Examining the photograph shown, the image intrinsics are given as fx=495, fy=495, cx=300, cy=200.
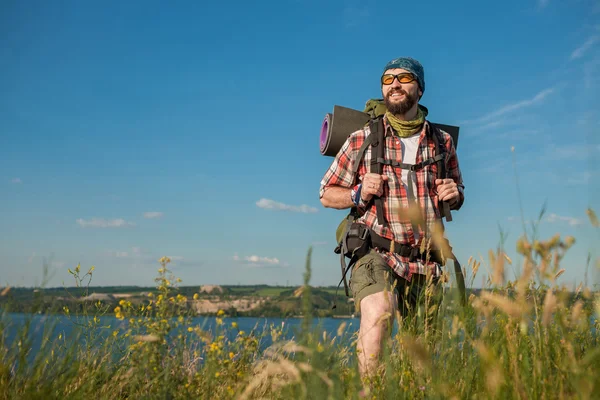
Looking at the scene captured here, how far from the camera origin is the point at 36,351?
2.62 m

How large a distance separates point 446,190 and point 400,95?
3.48 ft

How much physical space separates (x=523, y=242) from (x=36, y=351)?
2.44 m

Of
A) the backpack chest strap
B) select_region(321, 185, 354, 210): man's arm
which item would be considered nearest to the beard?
the backpack chest strap

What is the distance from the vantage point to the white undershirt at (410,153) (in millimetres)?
4495

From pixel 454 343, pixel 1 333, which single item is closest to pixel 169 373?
pixel 1 333

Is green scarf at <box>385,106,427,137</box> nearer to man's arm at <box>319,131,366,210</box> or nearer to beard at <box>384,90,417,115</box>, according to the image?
beard at <box>384,90,417,115</box>

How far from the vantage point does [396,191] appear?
4422mm

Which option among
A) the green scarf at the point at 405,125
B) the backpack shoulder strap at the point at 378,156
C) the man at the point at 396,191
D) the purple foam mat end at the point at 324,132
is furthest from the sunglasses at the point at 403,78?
the purple foam mat end at the point at 324,132

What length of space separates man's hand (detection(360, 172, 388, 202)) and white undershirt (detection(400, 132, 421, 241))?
24 cm

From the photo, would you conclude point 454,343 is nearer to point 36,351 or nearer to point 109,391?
point 109,391

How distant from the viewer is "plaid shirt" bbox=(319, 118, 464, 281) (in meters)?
4.35

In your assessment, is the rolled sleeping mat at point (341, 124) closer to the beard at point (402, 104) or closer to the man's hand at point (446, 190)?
the beard at point (402, 104)

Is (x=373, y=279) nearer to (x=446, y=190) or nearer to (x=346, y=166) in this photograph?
(x=446, y=190)

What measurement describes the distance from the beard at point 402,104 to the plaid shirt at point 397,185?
0.51 feet
